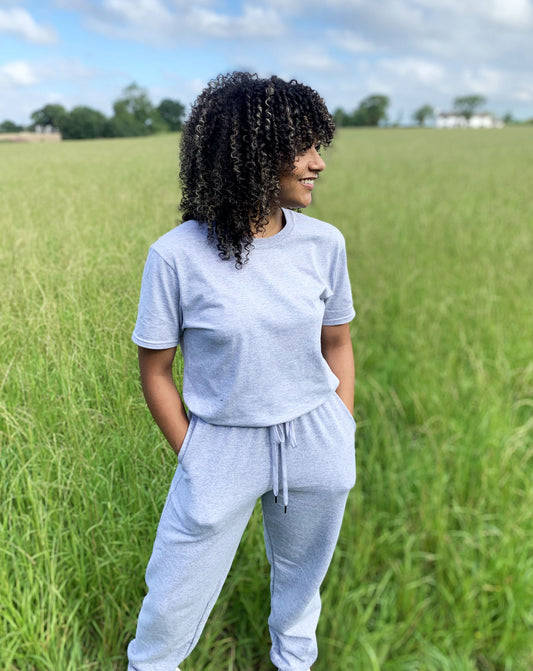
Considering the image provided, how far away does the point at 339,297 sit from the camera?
1.41m

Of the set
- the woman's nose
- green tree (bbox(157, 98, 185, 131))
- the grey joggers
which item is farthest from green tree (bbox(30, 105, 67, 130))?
the grey joggers

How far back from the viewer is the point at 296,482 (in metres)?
1.33

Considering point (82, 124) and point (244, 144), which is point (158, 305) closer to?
point (244, 144)

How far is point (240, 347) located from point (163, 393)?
23cm

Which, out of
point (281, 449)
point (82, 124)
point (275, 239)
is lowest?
point (281, 449)

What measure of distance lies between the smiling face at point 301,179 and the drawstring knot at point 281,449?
536mm

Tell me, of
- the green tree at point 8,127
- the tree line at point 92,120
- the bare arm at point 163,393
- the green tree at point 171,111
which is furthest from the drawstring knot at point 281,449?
the green tree at point 8,127

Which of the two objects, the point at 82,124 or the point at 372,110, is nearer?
the point at 82,124

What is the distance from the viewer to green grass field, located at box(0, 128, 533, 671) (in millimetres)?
1612

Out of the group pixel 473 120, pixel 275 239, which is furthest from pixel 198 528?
pixel 473 120

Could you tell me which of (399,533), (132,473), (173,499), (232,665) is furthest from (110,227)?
(399,533)

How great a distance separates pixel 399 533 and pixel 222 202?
2248mm

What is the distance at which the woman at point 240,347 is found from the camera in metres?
1.14

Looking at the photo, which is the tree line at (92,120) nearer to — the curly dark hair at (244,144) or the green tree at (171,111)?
the green tree at (171,111)
